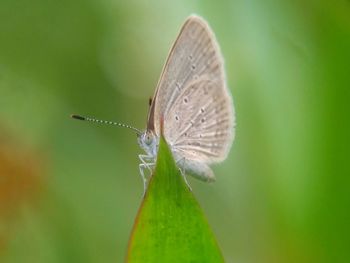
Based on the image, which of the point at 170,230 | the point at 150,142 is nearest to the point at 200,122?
the point at 150,142

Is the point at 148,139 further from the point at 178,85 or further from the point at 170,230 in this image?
the point at 170,230

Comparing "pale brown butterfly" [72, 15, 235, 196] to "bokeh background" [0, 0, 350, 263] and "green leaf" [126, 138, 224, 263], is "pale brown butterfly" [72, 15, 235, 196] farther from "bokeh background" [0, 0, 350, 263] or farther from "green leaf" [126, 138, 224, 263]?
"green leaf" [126, 138, 224, 263]

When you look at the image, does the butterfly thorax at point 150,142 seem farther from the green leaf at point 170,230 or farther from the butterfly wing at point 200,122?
the green leaf at point 170,230

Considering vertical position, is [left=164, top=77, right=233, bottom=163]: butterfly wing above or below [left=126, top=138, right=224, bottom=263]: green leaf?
above

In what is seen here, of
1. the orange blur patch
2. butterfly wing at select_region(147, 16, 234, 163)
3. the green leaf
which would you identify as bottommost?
the green leaf

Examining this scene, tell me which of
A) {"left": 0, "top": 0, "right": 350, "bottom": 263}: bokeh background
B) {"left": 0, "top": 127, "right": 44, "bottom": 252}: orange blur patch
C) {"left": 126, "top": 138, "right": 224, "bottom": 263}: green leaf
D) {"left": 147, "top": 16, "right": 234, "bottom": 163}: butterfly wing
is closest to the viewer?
{"left": 126, "top": 138, "right": 224, "bottom": 263}: green leaf

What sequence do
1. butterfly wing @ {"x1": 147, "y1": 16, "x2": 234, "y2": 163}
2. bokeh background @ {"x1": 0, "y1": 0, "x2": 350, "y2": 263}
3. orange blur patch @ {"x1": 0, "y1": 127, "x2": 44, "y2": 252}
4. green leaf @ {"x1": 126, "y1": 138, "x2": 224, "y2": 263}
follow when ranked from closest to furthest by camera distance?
1. green leaf @ {"x1": 126, "y1": 138, "x2": 224, "y2": 263}
2. bokeh background @ {"x1": 0, "y1": 0, "x2": 350, "y2": 263}
3. butterfly wing @ {"x1": 147, "y1": 16, "x2": 234, "y2": 163}
4. orange blur patch @ {"x1": 0, "y1": 127, "x2": 44, "y2": 252}

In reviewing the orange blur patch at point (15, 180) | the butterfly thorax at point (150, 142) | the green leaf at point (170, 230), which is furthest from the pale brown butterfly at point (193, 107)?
the green leaf at point (170, 230)

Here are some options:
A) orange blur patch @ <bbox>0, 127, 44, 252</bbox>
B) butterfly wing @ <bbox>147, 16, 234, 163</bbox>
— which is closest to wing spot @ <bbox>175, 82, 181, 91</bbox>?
butterfly wing @ <bbox>147, 16, 234, 163</bbox>
